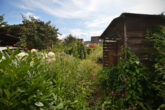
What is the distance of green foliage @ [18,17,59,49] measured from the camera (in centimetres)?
553

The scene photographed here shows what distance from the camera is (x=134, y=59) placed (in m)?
1.88

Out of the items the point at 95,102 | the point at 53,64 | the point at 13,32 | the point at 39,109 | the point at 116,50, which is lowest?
the point at 95,102

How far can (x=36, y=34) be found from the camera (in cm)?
562

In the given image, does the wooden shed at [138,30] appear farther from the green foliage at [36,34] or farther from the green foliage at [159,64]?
the green foliage at [36,34]

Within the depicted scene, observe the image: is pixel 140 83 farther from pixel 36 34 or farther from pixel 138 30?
pixel 36 34

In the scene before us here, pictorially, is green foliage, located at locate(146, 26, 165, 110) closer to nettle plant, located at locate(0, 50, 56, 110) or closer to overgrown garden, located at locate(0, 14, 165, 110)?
overgrown garden, located at locate(0, 14, 165, 110)

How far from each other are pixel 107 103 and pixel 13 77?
6.69ft

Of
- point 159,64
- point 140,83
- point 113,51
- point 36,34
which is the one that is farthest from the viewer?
point 36,34

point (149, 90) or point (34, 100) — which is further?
point (149, 90)

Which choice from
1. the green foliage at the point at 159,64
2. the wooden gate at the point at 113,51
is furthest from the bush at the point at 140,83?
the wooden gate at the point at 113,51

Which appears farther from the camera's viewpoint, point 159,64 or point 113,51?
point 113,51

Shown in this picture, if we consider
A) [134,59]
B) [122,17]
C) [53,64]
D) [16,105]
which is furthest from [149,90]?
[16,105]

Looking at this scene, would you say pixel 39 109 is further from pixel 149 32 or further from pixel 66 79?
pixel 149 32

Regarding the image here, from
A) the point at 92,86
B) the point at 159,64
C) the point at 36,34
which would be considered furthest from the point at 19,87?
the point at 36,34
